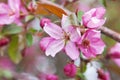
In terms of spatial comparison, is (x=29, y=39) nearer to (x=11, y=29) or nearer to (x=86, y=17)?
(x=11, y=29)

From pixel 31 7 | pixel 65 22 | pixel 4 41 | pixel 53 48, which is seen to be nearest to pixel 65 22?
pixel 65 22

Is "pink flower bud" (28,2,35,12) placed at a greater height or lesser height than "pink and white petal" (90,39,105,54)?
greater

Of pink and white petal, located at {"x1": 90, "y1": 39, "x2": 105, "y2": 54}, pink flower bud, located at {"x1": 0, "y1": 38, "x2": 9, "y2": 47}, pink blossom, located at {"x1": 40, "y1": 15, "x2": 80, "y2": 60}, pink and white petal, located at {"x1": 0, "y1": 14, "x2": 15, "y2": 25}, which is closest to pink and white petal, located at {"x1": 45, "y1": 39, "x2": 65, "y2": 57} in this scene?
pink blossom, located at {"x1": 40, "y1": 15, "x2": 80, "y2": 60}

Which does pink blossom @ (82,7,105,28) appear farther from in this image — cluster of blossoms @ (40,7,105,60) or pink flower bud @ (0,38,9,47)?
pink flower bud @ (0,38,9,47)

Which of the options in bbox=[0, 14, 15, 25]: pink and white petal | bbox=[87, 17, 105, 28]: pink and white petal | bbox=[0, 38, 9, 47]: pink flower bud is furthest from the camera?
bbox=[0, 38, 9, 47]: pink flower bud

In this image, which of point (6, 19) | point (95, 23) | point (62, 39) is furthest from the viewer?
point (6, 19)

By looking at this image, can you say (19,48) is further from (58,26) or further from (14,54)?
(58,26)

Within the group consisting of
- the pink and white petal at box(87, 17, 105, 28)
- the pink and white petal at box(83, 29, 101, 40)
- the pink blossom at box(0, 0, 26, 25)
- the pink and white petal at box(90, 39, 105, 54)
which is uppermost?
the pink blossom at box(0, 0, 26, 25)

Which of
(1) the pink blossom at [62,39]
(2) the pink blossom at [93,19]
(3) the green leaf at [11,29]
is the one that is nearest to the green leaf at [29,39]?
(3) the green leaf at [11,29]
